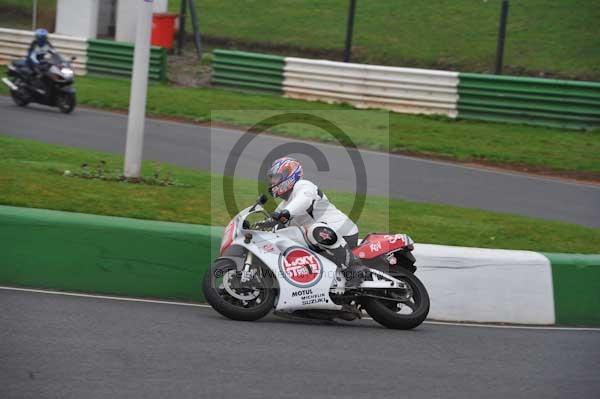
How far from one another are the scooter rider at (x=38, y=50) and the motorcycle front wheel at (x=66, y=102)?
718 mm

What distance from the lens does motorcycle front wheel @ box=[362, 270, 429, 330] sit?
902 cm

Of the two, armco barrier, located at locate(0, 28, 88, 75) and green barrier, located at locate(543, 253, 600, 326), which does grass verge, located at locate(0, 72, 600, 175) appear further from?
green barrier, located at locate(543, 253, 600, 326)

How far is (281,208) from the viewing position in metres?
9.14

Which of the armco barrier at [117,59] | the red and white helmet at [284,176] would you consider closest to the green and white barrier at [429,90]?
the armco barrier at [117,59]

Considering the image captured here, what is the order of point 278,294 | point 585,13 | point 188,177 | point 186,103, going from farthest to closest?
1. point 585,13
2. point 186,103
3. point 188,177
4. point 278,294

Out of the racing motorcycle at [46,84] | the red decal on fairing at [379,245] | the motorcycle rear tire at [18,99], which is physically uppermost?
the racing motorcycle at [46,84]

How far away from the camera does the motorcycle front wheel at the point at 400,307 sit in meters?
9.02

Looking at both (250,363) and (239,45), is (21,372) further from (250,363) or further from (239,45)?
(239,45)

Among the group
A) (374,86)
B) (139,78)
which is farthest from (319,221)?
(374,86)

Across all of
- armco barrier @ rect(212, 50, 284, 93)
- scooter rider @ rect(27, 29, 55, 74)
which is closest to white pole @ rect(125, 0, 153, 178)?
scooter rider @ rect(27, 29, 55, 74)

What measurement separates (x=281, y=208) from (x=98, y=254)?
184 centimetres

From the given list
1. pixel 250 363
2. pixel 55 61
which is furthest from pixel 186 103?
pixel 250 363

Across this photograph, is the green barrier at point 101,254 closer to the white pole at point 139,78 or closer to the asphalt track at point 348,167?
the white pole at point 139,78

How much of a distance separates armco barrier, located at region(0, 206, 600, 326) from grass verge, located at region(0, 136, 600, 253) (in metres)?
1.15
